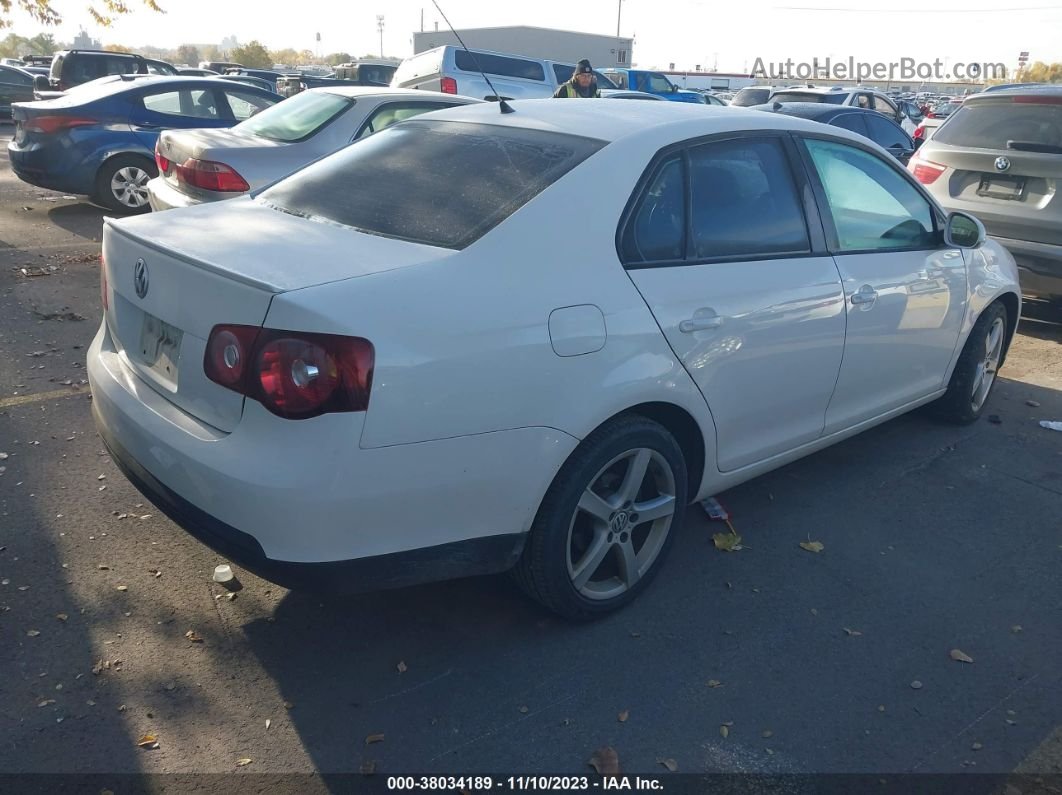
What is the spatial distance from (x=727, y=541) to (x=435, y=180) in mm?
1958

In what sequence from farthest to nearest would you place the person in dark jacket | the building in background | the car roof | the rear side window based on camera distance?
the building in background → the rear side window → the person in dark jacket → the car roof

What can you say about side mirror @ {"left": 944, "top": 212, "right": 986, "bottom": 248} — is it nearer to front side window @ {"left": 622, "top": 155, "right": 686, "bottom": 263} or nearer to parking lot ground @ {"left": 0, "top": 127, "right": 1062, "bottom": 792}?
parking lot ground @ {"left": 0, "top": 127, "right": 1062, "bottom": 792}

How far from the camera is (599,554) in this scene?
330cm

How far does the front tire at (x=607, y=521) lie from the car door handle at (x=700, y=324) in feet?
1.16

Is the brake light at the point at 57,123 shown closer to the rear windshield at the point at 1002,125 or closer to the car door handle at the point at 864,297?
the rear windshield at the point at 1002,125

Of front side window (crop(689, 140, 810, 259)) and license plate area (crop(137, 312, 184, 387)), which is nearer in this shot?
license plate area (crop(137, 312, 184, 387))

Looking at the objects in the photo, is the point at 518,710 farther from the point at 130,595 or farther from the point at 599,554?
the point at 130,595

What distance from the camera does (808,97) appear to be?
1598 cm

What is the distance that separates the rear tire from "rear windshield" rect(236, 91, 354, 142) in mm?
2829

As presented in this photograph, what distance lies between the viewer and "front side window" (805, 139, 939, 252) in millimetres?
4137

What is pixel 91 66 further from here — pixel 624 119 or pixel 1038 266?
pixel 624 119

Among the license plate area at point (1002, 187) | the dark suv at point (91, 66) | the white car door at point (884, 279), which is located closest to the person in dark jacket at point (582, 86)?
the license plate area at point (1002, 187)

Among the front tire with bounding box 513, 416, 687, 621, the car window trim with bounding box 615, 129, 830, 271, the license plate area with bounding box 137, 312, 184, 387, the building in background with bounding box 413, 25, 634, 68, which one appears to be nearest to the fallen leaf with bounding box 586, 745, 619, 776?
the front tire with bounding box 513, 416, 687, 621

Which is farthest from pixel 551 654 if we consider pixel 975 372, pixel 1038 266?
pixel 1038 266
